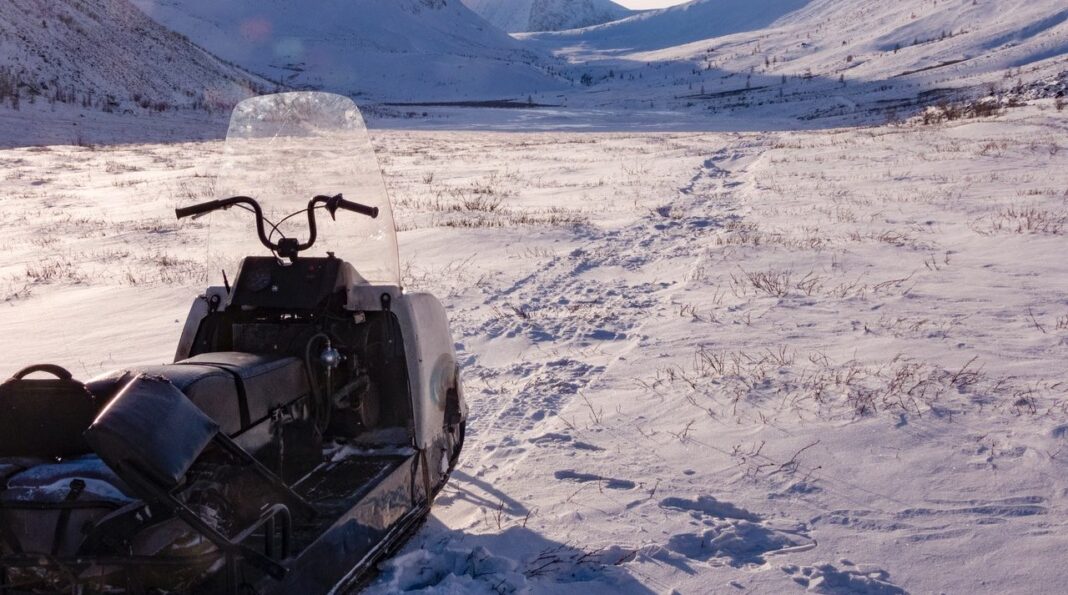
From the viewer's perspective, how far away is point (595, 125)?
44.7 meters

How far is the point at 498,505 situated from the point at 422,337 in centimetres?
90

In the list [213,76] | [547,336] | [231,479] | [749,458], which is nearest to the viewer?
[231,479]

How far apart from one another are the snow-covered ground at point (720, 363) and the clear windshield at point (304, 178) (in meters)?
1.24

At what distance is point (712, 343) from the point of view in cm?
616

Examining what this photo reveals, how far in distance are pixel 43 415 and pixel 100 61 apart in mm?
42792

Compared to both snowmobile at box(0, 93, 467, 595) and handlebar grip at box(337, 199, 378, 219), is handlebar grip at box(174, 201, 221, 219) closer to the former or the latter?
snowmobile at box(0, 93, 467, 595)

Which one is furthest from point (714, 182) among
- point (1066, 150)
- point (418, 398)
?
point (418, 398)

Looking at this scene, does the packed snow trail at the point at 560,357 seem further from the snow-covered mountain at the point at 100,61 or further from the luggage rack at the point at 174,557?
the snow-covered mountain at the point at 100,61

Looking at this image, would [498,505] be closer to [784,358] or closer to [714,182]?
[784,358]

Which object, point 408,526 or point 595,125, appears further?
point 595,125

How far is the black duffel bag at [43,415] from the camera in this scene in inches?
90.3

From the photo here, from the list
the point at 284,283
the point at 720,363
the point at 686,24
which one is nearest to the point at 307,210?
the point at 284,283

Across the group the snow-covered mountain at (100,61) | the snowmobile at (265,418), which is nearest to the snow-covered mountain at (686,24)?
the snow-covered mountain at (100,61)

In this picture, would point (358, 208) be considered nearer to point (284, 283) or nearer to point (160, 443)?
point (284, 283)
